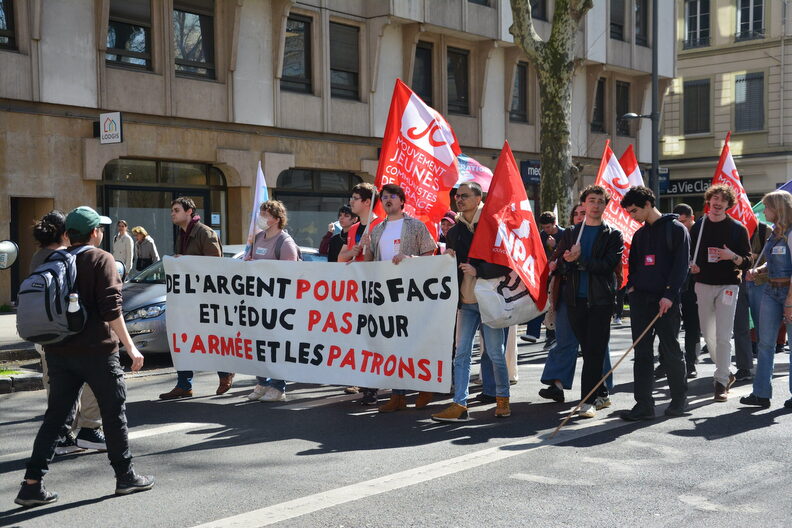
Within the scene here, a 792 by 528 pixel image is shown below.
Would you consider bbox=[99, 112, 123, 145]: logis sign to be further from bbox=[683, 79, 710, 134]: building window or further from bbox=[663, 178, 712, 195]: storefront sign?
bbox=[683, 79, 710, 134]: building window

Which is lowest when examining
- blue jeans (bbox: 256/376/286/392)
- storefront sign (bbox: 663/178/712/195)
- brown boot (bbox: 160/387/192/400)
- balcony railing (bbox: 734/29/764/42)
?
brown boot (bbox: 160/387/192/400)

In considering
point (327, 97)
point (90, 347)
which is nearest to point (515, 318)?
point (90, 347)

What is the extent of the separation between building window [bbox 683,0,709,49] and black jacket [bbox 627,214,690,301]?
3457cm

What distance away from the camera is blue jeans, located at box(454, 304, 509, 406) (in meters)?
7.65

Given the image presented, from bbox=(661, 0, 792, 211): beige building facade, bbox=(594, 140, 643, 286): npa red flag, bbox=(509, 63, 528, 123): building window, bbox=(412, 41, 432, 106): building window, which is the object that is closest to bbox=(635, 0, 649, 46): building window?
bbox=(509, 63, 528, 123): building window

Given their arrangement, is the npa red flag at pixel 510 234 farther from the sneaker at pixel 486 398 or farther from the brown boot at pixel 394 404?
the brown boot at pixel 394 404

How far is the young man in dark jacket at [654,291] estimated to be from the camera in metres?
7.57

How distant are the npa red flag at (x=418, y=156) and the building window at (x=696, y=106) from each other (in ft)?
108

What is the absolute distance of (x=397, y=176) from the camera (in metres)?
9.29

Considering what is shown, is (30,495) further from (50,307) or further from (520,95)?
(520,95)

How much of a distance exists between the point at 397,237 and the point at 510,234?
0.98 m

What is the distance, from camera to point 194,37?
819 inches

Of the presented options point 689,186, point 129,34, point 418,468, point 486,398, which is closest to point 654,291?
point 486,398

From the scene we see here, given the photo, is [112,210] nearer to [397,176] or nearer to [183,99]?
[183,99]
